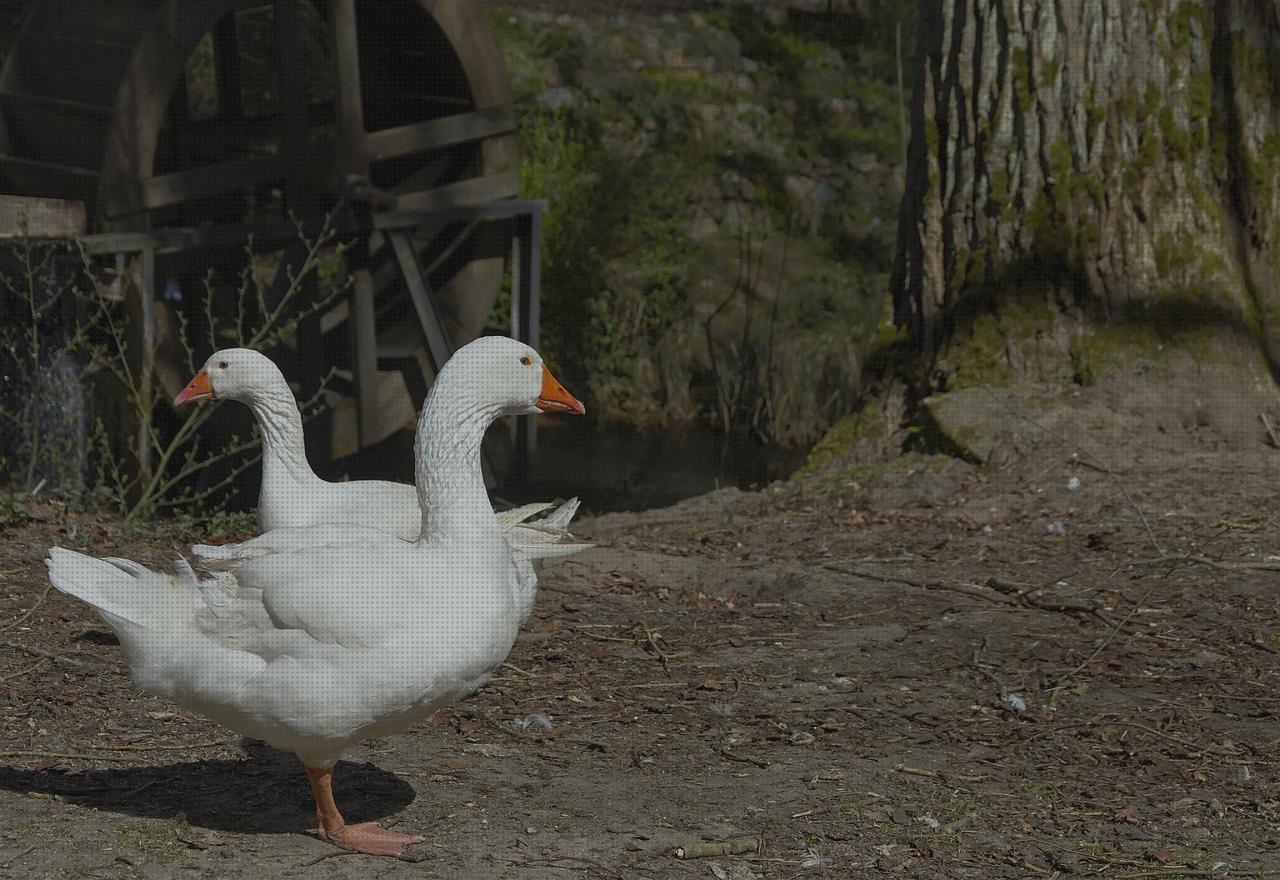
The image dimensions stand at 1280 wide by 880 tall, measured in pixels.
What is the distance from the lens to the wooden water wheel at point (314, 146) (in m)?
9.28

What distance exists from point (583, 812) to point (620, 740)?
589 millimetres

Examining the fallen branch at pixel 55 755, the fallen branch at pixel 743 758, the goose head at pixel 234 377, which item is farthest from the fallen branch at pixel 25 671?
the fallen branch at pixel 743 758

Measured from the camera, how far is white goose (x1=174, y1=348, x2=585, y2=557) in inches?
178

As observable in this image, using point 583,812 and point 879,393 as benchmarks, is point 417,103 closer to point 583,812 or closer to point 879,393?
point 879,393

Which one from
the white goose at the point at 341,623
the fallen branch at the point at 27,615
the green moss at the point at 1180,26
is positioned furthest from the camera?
the green moss at the point at 1180,26

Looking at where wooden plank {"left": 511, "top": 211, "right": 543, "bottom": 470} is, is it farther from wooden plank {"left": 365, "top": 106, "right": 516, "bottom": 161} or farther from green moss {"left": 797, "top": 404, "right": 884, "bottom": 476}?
green moss {"left": 797, "top": 404, "right": 884, "bottom": 476}

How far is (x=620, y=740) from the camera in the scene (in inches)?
163

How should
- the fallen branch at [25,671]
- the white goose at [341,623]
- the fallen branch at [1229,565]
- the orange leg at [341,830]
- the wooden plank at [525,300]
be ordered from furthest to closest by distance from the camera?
the wooden plank at [525,300]
the fallen branch at [1229,565]
the fallen branch at [25,671]
the orange leg at [341,830]
the white goose at [341,623]

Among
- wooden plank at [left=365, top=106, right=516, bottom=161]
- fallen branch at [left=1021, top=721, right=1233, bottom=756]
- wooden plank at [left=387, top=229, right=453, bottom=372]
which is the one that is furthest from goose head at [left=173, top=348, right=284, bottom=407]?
wooden plank at [left=365, top=106, right=516, bottom=161]

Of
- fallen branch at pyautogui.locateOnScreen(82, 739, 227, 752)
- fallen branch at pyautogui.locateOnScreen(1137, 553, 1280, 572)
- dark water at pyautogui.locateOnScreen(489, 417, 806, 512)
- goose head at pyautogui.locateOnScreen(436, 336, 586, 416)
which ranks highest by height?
goose head at pyautogui.locateOnScreen(436, 336, 586, 416)

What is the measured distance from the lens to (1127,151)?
22.0 feet

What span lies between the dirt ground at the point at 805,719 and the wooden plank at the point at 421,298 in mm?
4432

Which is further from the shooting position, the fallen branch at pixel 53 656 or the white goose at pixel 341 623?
the fallen branch at pixel 53 656

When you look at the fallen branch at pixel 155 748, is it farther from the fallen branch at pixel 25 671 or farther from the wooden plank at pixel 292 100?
the wooden plank at pixel 292 100
